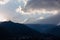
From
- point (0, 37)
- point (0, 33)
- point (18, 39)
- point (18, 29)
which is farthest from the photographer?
point (18, 29)

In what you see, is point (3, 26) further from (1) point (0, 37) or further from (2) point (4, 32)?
(1) point (0, 37)

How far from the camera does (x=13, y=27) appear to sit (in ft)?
523

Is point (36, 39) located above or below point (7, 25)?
below

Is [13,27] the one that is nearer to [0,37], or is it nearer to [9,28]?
[9,28]

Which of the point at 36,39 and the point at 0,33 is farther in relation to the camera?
the point at 0,33

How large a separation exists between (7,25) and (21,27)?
12.8 meters

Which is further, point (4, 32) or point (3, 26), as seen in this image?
→ point (3, 26)

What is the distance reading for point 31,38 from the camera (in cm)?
11725

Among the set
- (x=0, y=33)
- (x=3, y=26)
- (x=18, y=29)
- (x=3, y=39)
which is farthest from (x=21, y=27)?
(x=3, y=39)

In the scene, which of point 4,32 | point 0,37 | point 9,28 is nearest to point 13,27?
point 9,28

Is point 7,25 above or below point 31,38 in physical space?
above

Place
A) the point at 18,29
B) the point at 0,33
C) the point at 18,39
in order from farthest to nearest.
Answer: the point at 18,29 < the point at 0,33 < the point at 18,39

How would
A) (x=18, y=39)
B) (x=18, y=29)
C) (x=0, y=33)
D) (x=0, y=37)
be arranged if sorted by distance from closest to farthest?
1. (x=18, y=39)
2. (x=0, y=37)
3. (x=0, y=33)
4. (x=18, y=29)

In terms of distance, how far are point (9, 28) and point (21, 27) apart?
33.6 feet
